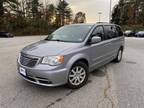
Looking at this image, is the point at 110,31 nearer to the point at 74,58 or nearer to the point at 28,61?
the point at 74,58

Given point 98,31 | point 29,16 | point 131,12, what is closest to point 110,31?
point 98,31

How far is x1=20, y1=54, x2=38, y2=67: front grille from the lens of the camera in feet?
12.2

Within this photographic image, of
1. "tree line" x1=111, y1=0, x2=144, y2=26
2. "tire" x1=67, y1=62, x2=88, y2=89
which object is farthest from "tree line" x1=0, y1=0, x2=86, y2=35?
"tire" x1=67, y1=62, x2=88, y2=89

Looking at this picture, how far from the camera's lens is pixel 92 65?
4688 mm

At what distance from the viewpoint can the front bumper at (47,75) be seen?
3557 mm

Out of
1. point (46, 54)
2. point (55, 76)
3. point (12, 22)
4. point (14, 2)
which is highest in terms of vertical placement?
point (14, 2)

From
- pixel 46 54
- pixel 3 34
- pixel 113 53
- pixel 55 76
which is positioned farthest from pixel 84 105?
pixel 3 34

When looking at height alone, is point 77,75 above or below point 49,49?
below

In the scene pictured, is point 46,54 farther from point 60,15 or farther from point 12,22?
point 60,15

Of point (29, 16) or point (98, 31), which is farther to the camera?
point (29, 16)

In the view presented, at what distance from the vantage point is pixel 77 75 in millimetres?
4164

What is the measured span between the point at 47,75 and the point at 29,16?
50527 millimetres

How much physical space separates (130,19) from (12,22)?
3509 centimetres

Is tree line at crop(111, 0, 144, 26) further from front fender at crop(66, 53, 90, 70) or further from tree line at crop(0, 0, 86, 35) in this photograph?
front fender at crop(66, 53, 90, 70)
